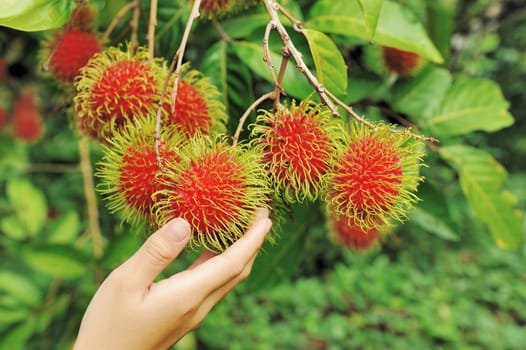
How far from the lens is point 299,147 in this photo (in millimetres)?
800

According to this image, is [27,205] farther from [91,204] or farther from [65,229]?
[91,204]

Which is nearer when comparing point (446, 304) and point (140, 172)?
point (140, 172)

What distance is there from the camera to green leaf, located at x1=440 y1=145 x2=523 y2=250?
1.23 meters

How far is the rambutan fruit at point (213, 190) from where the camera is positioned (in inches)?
30.7

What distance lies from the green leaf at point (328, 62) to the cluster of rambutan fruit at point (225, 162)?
2.5 inches

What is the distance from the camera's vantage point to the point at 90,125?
0.90m

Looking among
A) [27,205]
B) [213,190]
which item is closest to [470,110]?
[213,190]

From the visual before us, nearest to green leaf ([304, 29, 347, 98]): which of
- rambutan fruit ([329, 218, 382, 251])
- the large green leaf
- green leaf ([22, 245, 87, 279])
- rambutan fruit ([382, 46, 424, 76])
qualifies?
the large green leaf

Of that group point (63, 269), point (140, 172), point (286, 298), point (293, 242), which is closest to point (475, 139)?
point (286, 298)

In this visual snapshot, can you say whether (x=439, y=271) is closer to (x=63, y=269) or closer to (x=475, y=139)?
(x=475, y=139)

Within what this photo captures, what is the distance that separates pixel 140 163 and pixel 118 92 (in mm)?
139

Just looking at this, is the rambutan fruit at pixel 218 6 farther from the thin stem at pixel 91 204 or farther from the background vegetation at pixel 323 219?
the thin stem at pixel 91 204

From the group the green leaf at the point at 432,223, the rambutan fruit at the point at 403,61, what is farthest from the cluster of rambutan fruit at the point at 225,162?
the rambutan fruit at the point at 403,61

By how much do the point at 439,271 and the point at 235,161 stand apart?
2761mm
